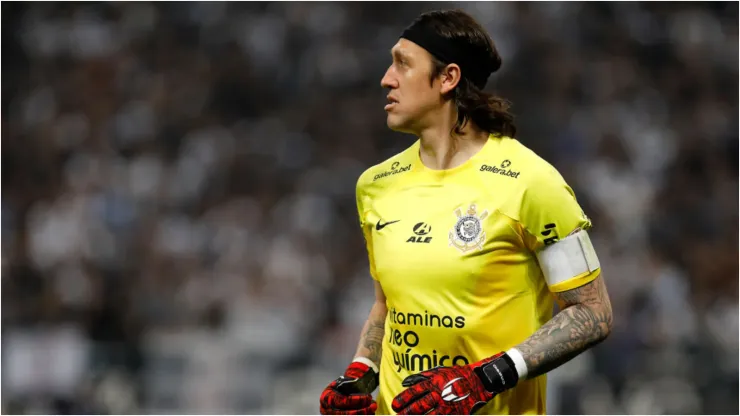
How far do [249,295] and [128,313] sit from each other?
1.01 m

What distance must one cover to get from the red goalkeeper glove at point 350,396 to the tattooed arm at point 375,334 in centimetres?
11

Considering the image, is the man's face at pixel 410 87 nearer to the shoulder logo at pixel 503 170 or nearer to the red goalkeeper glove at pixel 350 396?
the shoulder logo at pixel 503 170

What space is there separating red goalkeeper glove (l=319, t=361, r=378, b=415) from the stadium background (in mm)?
2960

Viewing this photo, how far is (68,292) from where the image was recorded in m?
8.70

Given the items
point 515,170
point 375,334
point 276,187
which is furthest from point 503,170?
point 276,187

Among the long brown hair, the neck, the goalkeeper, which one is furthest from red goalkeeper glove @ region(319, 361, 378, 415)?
the long brown hair

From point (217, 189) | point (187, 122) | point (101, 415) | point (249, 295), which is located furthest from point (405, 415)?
point (187, 122)

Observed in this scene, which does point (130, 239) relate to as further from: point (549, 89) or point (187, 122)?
point (549, 89)

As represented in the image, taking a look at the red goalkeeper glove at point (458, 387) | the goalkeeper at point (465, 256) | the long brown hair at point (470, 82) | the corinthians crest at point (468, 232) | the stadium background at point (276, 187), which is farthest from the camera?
the stadium background at point (276, 187)

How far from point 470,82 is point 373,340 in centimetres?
100

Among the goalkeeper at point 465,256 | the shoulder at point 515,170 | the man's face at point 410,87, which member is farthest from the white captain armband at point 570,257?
the man's face at point 410,87

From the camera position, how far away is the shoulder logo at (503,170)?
3.39 m

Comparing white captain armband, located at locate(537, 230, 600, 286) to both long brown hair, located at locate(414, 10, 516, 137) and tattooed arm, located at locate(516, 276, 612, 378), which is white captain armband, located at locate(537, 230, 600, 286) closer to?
tattooed arm, located at locate(516, 276, 612, 378)

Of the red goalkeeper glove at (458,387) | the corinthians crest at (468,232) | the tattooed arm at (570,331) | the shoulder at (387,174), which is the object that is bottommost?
the red goalkeeper glove at (458,387)
